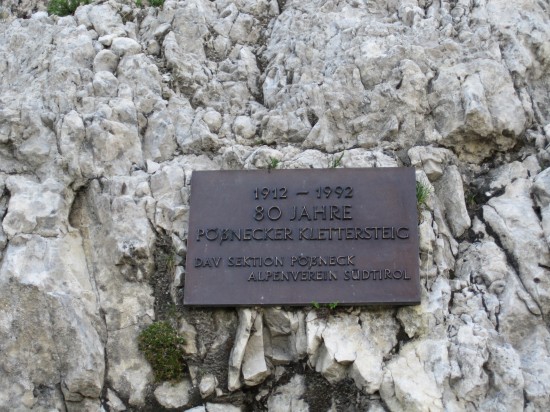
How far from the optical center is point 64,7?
9836 mm

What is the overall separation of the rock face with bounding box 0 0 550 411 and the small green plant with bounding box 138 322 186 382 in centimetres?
10

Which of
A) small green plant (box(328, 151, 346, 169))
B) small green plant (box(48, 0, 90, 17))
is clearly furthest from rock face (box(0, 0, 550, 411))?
small green plant (box(48, 0, 90, 17))

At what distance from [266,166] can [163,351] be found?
2.47 m

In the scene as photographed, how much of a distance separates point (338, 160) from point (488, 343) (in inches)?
105

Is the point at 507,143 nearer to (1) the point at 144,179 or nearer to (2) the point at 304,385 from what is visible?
(2) the point at 304,385

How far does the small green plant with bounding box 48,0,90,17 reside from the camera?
9.83 meters

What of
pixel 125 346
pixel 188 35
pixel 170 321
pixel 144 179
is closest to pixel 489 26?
pixel 188 35

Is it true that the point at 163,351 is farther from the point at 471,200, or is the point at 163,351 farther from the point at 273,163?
the point at 471,200

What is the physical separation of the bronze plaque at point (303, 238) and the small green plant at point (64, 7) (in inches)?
158

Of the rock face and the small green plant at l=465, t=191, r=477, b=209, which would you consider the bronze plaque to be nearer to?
the rock face

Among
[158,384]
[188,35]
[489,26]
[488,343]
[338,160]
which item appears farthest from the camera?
[188,35]

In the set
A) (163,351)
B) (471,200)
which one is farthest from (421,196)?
(163,351)

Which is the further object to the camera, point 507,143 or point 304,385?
point 507,143

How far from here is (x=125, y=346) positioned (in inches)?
279
